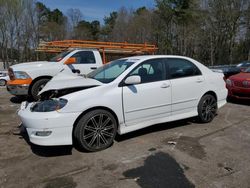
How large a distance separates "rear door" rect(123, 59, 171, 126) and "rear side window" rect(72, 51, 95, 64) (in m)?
4.03

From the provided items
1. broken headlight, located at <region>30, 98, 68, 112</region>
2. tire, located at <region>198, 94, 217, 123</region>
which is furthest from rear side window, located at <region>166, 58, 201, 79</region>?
broken headlight, located at <region>30, 98, 68, 112</region>

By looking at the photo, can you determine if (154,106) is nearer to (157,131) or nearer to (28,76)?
(157,131)

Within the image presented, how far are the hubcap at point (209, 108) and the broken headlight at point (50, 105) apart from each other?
10.4 ft

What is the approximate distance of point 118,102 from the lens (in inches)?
165

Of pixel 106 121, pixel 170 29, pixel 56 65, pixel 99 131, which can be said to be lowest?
pixel 99 131

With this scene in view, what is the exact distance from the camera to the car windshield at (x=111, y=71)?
4457mm

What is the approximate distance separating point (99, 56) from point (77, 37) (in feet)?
119

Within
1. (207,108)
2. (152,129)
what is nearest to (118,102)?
(152,129)

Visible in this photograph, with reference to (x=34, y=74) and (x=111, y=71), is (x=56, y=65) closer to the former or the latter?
(x=34, y=74)

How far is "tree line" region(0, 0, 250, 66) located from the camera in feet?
97.8

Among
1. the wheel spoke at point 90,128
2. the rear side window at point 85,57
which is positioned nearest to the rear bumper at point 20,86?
the rear side window at point 85,57

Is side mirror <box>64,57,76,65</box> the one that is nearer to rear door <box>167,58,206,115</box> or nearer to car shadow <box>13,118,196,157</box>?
car shadow <box>13,118,196,157</box>

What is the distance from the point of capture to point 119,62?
507 centimetres

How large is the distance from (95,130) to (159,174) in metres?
1.27
